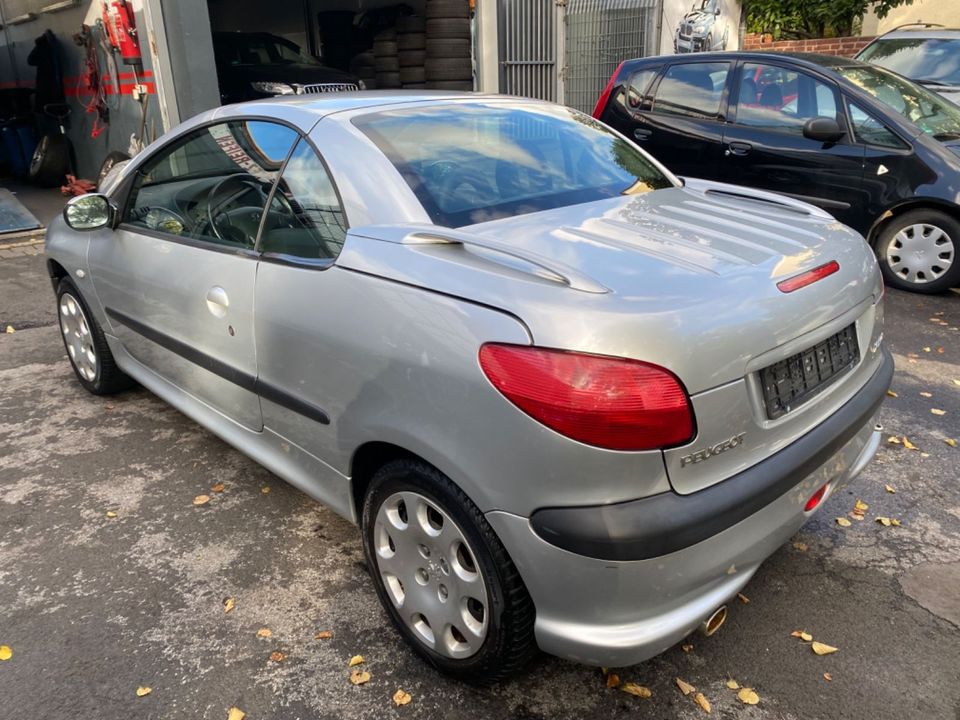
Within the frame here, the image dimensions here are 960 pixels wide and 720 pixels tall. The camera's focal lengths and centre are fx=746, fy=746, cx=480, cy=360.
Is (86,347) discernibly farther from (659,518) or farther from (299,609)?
(659,518)

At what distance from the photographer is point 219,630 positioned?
7.98ft

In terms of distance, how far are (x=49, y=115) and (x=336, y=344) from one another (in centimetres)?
1117

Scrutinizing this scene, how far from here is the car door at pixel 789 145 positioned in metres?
5.68

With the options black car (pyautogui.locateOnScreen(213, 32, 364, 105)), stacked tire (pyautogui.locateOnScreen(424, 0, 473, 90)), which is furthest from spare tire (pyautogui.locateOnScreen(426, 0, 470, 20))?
black car (pyautogui.locateOnScreen(213, 32, 364, 105))

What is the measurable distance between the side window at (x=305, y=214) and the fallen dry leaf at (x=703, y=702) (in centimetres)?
167

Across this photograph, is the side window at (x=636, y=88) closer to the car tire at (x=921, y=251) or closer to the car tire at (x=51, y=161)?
the car tire at (x=921, y=251)

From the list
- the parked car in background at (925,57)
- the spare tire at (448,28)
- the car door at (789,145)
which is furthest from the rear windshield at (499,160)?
the spare tire at (448,28)

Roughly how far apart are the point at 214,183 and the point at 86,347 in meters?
1.62

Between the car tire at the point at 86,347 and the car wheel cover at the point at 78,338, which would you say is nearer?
the car tire at the point at 86,347

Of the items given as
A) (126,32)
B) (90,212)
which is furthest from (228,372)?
(126,32)

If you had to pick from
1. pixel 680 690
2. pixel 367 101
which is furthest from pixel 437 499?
pixel 367 101

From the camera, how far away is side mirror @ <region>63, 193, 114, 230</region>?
11.2 feet

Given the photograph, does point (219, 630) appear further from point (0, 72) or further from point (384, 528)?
point (0, 72)

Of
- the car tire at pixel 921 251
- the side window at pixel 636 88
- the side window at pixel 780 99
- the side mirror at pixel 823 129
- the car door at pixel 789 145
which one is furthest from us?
the side window at pixel 636 88
